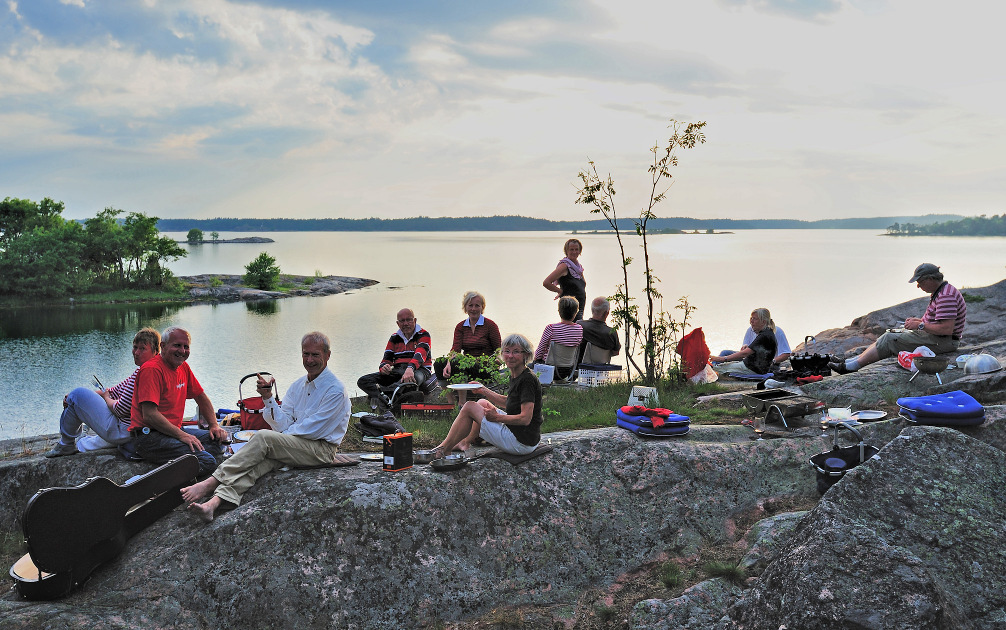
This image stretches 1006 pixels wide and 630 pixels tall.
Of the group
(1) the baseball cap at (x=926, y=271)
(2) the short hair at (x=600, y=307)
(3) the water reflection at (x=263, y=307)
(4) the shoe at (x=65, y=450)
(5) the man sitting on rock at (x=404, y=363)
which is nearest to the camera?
(4) the shoe at (x=65, y=450)

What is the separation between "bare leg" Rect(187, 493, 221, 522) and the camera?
580cm

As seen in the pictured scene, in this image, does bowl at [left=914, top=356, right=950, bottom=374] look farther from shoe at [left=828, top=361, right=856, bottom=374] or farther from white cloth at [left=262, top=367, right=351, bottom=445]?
white cloth at [left=262, top=367, right=351, bottom=445]

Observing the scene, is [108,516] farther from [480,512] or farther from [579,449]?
[579,449]

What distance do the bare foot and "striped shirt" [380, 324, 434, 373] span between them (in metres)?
4.46

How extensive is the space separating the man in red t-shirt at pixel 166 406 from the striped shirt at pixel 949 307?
9.79 m

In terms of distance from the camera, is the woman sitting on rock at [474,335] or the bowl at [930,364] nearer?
the bowl at [930,364]

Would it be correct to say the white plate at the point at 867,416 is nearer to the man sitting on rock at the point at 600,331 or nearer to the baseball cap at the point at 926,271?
the baseball cap at the point at 926,271

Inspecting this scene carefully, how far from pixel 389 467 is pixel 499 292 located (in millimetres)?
44187

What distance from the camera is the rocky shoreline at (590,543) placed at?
4.56 meters

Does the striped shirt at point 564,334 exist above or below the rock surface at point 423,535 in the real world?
above

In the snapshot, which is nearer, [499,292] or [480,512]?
[480,512]

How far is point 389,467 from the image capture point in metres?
6.40

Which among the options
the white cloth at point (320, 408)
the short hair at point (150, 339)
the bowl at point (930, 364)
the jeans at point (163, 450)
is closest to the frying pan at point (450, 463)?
the white cloth at point (320, 408)

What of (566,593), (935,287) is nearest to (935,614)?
(566,593)
